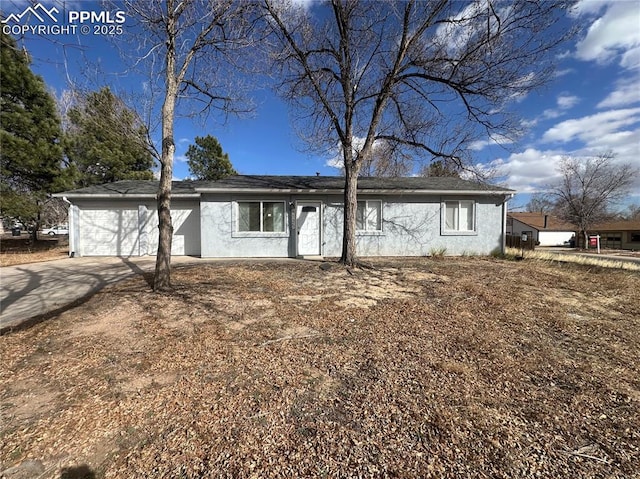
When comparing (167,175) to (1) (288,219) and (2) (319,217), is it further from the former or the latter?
(2) (319,217)

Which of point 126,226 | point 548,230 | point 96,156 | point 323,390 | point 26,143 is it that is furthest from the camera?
point 548,230

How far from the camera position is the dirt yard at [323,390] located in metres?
1.84

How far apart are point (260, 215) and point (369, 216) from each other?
13.3 ft

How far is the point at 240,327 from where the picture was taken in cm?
405

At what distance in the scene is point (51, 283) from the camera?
21.4 ft

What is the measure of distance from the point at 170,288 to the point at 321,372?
4.28m

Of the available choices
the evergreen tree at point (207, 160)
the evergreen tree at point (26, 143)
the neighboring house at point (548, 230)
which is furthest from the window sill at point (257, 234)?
the neighboring house at point (548, 230)

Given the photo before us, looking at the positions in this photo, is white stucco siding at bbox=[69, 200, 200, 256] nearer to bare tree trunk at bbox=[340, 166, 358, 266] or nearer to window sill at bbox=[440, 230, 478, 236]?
bare tree trunk at bbox=[340, 166, 358, 266]

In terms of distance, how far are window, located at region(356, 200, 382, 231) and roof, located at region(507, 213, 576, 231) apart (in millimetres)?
44220

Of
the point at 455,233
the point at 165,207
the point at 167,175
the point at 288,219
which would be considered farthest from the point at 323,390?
the point at 455,233

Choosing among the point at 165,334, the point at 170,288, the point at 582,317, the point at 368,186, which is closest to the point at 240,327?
the point at 165,334

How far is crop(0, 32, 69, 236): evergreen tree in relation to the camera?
11938mm

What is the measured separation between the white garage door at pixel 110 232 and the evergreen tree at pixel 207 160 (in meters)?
14.8

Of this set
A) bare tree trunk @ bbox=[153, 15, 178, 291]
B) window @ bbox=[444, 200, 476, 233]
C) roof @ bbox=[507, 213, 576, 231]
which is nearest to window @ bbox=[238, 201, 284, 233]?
bare tree trunk @ bbox=[153, 15, 178, 291]
